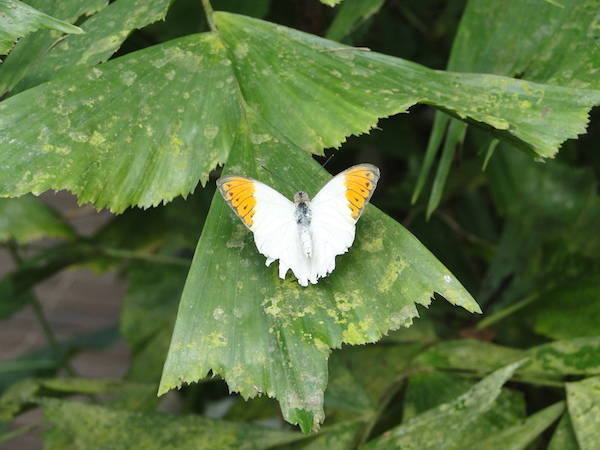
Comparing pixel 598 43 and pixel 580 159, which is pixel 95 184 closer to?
pixel 598 43

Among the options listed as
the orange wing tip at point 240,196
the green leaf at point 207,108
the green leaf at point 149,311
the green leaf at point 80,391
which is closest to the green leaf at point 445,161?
the green leaf at point 207,108

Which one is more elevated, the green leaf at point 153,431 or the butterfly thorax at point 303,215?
the butterfly thorax at point 303,215

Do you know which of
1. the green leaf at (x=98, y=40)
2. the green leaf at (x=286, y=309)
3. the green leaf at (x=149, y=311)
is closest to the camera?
the green leaf at (x=286, y=309)

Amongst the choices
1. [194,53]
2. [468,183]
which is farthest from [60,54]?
[468,183]

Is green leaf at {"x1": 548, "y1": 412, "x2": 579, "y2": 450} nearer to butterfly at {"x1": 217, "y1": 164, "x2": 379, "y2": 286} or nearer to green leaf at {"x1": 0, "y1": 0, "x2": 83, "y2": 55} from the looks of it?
butterfly at {"x1": 217, "y1": 164, "x2": 379, "y2": 286}

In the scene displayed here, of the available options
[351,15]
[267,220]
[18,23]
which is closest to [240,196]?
[267,220]

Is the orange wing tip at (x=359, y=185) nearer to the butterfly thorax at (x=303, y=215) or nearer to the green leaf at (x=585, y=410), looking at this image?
the butterfly thorax at (x=303, y=215)
